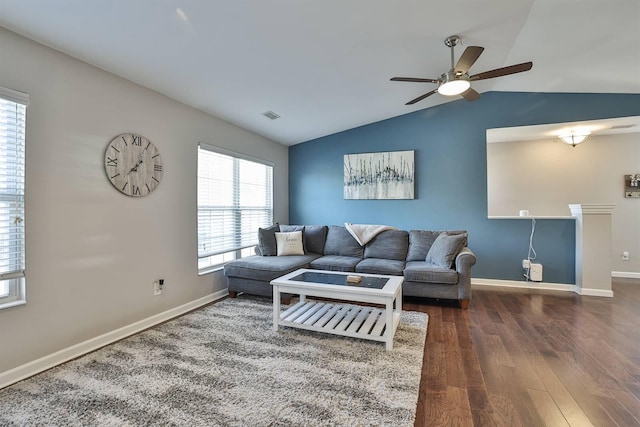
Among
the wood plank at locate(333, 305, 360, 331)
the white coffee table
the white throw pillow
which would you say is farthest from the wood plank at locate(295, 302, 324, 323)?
the white throw pillow

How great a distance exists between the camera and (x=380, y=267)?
3818mm

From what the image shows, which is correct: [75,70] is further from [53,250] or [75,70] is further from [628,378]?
[628,378]

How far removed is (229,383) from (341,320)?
3.79 ft

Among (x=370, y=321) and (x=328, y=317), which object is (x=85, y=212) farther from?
(x=370, y=321)

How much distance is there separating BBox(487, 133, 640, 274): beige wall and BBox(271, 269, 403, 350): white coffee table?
392 cm

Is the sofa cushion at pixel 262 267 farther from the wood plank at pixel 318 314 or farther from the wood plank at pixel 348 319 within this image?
the wood plank at pixel 348 319

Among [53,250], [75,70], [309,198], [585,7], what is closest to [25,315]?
[53,250]

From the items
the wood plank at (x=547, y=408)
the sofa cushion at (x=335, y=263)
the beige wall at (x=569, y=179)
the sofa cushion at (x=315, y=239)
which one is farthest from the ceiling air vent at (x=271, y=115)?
the beige wall at (x=569, y=179)

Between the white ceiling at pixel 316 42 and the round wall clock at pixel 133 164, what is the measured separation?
59 cm

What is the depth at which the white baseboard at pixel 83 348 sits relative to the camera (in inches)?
79.7

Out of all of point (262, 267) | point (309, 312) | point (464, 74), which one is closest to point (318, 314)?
point (309, 312)

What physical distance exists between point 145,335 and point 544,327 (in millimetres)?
3754

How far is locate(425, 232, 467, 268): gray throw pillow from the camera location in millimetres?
3562

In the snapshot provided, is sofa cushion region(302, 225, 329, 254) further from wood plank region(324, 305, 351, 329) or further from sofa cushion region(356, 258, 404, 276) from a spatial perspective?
wood plank region(324, 305, 351, 329)
